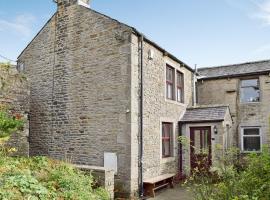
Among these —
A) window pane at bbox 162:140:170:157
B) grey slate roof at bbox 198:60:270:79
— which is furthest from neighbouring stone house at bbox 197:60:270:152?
window pane at bbox 162:140:170:157

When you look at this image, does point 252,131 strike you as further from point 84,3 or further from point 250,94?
point 84,3

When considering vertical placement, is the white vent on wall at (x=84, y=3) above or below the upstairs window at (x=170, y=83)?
above

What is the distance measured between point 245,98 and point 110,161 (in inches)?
425

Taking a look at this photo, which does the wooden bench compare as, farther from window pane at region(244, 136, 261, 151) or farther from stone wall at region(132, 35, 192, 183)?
window pane at region(244, 136, 261, 151)

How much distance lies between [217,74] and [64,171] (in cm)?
1386

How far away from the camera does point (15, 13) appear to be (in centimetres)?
984

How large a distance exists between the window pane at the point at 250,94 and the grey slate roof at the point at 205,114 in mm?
3253

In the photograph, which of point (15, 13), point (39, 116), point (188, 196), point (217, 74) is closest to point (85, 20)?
point (15, 13)

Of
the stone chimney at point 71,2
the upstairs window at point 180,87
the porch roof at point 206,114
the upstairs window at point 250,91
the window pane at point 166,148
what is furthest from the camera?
the upstairs window at point 250,91

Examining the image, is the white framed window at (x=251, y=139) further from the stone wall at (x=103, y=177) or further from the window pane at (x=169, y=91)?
the stone wall at (x=103, y=177)

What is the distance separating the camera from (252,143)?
18.2 m

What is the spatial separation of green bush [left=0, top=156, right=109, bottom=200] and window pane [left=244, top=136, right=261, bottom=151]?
38.3 ft

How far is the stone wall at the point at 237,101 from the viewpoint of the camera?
17.9 meters

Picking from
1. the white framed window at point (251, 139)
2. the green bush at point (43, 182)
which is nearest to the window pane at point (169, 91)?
the white framed window at point (251, 139)
